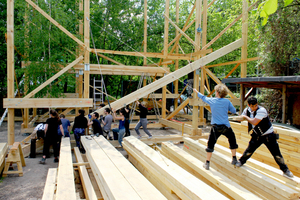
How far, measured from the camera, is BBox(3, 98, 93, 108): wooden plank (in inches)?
277

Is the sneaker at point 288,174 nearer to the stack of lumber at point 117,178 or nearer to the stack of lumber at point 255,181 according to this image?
the stack of lumber at point 255,181

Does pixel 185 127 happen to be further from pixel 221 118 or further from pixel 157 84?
pixel 221 118

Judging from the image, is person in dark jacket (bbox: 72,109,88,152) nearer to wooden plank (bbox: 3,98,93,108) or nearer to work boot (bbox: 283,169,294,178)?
wooden plank (bbox: 3,98,93,108)

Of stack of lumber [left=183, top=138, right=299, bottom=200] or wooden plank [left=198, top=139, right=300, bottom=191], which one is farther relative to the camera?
wooden plank [left=198, top=139, right=300, bottom=191]

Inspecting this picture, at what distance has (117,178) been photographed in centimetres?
369

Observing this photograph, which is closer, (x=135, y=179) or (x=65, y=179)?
(x=135, y=179)

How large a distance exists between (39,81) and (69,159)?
4.43m

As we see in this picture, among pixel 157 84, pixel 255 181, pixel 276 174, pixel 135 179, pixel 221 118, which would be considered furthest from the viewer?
pixel 157 84

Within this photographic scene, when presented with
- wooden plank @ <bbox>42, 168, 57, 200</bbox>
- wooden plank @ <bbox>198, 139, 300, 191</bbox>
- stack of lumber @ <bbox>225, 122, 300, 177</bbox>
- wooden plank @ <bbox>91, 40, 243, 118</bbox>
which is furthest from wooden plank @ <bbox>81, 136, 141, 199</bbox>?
stack of lumber @ <bbox>225, 122, 300, 177</bbox>

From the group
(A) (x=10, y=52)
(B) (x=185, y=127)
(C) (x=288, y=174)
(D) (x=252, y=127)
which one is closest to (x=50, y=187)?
(D) (x=252, y=127)

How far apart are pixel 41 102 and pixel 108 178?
4.75 m

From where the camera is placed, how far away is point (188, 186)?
10.6 feet

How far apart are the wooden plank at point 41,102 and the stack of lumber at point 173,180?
3.43 meters

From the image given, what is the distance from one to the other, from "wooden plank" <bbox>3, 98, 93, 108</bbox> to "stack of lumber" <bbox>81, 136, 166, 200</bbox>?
2.79 m
